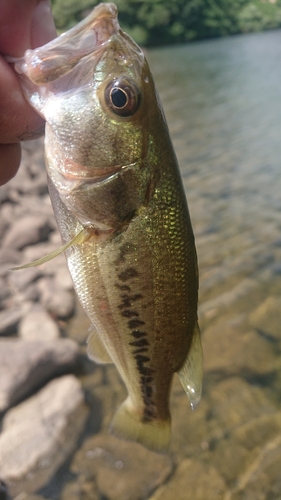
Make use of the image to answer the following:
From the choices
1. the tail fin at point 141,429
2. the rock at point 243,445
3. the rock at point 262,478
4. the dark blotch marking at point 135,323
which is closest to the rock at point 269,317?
Result: the rock at point 243,445

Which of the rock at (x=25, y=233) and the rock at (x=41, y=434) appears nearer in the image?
the rock at (x=41, y=434)

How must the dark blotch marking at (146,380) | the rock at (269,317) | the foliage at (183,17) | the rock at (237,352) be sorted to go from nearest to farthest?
the dark blotch marking at (146,380) → the rock at (237,352) → the rock at (269,317) → the foliage at (183,17)

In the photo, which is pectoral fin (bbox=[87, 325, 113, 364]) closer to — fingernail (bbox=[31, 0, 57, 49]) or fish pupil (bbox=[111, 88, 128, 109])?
fish pupil (bbox=[111, 88, 128, 109])

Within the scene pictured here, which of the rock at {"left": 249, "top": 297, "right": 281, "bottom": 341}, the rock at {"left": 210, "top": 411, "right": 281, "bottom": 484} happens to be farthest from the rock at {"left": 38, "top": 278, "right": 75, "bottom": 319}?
the rock at {"left": 210, "top": 411, "right": 281, "bottom": 484}

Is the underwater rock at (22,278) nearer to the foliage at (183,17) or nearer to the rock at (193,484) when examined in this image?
the rock at (193,484)

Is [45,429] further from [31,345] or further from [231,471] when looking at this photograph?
[231,471]

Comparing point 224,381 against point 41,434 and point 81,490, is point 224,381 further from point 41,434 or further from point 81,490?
point 41,434

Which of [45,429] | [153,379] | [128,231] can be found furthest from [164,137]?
[45,429]

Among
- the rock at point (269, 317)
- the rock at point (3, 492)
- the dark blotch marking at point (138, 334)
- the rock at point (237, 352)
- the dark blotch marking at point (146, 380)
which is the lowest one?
A: the rock at point (269, 317)
